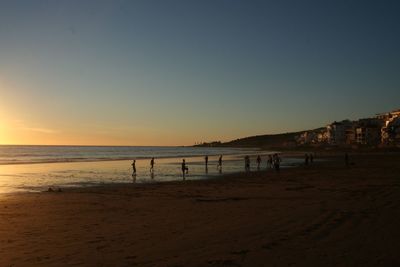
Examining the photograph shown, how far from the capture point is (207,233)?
11055 millimetres

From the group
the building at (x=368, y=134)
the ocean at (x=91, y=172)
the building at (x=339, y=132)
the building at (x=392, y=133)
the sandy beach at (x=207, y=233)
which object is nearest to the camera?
the sandy beach at (x=207, y=233)

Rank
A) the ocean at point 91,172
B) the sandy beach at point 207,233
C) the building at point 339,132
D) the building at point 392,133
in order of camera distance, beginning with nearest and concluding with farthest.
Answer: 1. the sandy beach at point 207,233
2. the ocean at point 91,172
3. the building at point 392,133
4. the building at point 339,132

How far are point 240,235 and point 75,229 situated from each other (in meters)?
4.64

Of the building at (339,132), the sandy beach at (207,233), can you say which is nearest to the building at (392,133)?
the building at (339,132)

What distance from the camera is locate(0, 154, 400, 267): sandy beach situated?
8.62 metres

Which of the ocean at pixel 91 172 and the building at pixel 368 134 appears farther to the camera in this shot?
the building at pixel 368 134

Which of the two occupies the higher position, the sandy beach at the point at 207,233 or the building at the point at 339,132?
the building at the point at 339,132

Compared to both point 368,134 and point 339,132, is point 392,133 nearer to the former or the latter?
point 368,134

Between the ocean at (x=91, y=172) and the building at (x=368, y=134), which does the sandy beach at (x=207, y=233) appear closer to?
the ocean at (x=91, y=172)

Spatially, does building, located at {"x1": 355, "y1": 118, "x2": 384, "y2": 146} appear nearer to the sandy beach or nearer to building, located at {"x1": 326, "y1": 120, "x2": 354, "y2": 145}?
building, located at {"x1": 326, "y1": 120, "x2": 354, "y2": 145}

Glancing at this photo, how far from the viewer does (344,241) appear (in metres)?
9.72

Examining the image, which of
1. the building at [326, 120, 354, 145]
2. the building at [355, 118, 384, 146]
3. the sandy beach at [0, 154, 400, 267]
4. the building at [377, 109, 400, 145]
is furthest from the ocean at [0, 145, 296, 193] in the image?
the building at [326, 120, 354, 145]

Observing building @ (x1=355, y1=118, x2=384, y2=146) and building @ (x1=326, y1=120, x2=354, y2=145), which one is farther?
building @ (x1=326, y1=120, x2=354, y2=145)

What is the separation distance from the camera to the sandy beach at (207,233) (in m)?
8.62
